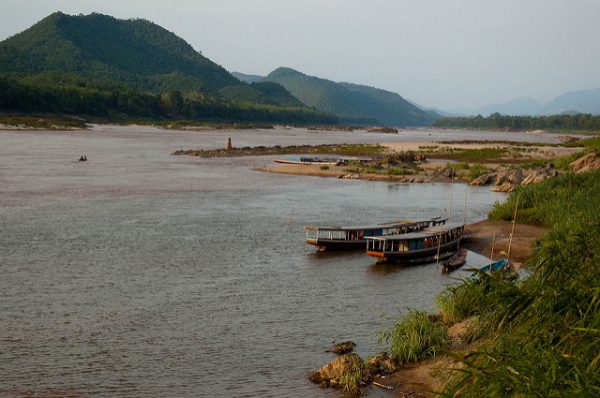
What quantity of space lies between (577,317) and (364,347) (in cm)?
1111

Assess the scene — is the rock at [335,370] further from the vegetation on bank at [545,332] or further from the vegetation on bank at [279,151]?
the vegetation on bank at [279,151]

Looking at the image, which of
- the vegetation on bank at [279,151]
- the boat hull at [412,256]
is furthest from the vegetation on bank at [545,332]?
the vegetation on bank at [279,151]

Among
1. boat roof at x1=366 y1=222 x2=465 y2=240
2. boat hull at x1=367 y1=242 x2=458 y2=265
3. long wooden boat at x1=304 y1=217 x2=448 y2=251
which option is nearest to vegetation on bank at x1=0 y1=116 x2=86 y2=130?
long wooden boat at x1=304 y1=217 x2=448 y2=251

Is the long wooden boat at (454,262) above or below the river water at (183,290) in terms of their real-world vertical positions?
above

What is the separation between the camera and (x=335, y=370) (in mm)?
18406

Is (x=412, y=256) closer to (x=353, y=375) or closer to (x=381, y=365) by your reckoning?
(x=381, y=365)

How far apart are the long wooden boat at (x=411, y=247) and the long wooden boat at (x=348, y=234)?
192cm

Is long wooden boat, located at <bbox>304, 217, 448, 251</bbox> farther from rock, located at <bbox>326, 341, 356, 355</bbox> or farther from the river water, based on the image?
rock, located at <bbox>326, 341, 356, 355</bbox>

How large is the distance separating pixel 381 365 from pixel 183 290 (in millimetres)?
11261

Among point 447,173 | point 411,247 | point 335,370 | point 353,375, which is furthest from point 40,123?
point 353,375

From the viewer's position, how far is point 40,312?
23.8m

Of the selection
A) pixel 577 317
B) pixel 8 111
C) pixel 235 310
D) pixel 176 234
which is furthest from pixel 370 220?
pixel 8 111

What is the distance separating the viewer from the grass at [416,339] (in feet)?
63.5

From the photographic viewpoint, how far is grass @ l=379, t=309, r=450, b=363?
1937 centimetres
